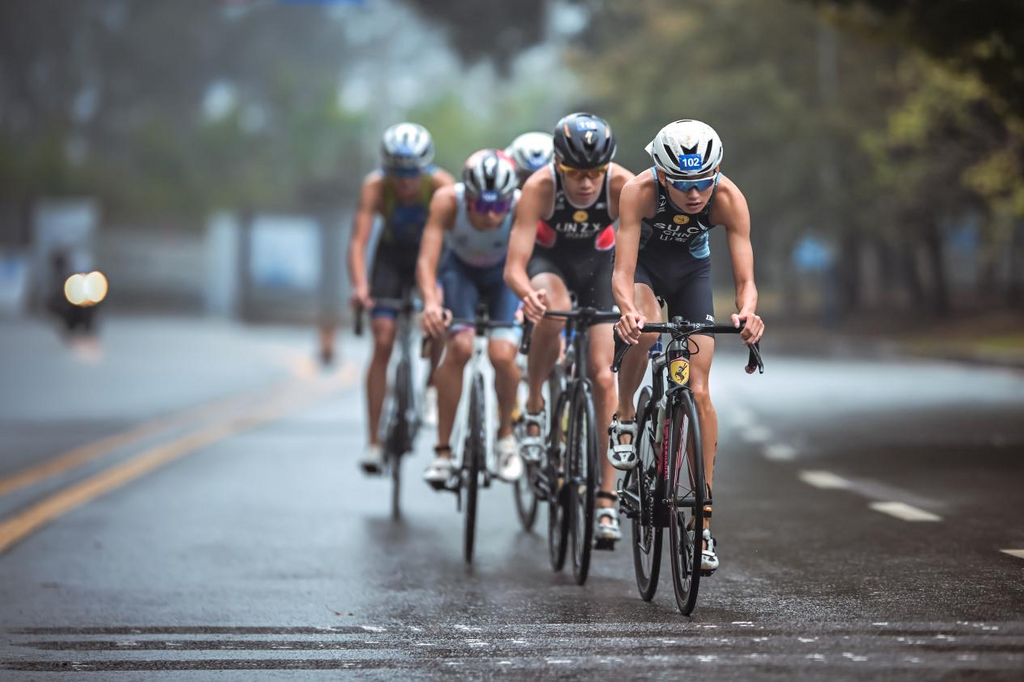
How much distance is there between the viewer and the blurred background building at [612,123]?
37.6 metres

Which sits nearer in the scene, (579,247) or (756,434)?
(579,247)

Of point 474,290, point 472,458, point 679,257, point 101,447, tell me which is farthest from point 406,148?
point 101,447

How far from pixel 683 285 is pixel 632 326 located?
69cm

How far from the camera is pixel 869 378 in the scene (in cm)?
2528

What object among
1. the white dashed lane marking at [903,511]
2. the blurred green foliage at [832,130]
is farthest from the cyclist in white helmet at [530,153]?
the blurred green foliage at [832,130]

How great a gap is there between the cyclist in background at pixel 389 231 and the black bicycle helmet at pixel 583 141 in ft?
8.35

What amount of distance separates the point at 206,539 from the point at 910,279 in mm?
41133

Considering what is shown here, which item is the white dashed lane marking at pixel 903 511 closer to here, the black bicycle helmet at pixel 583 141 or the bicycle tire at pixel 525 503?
the bicycle tire at pixel 525 503

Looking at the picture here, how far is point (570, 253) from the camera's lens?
364 inches

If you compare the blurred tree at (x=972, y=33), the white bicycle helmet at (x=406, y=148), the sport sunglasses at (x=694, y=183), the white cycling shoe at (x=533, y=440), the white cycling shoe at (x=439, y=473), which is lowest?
the white cycling shoe at (x=439, y=473)

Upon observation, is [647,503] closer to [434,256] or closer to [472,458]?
[472,458]

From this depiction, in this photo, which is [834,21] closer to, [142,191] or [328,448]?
[328,448]

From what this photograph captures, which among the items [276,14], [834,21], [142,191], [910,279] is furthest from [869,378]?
[276,14]

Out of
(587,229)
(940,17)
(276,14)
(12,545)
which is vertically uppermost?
(276,14)
